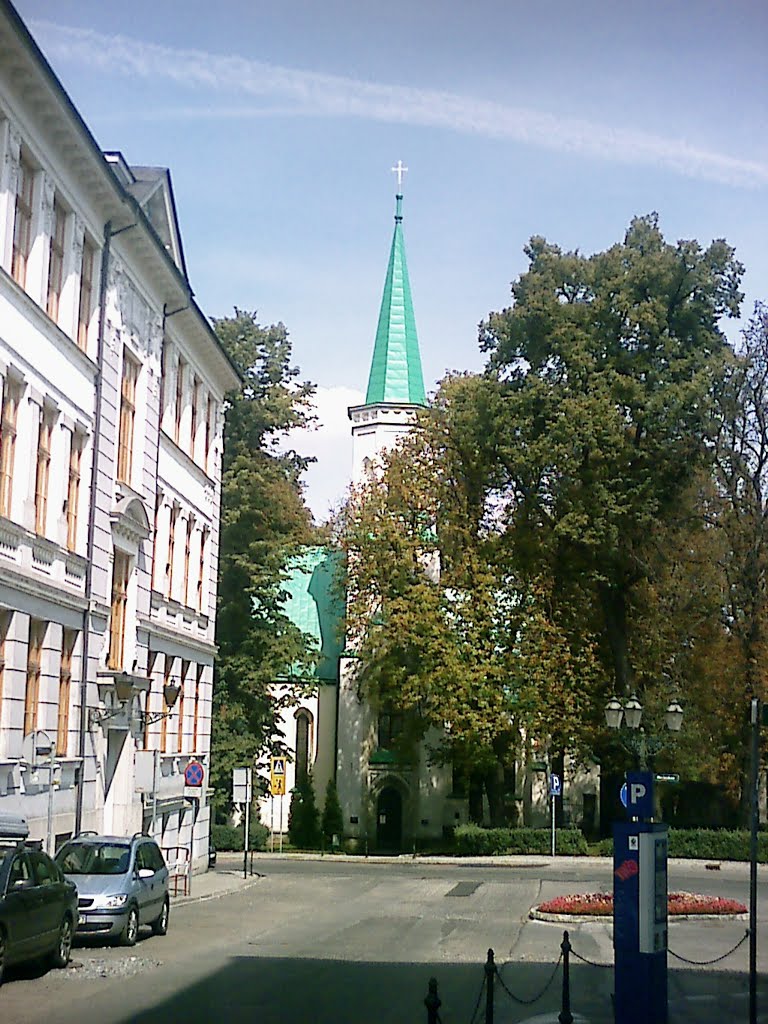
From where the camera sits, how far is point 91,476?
87.7ft

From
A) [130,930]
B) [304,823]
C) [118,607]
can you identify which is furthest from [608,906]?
[304,823]

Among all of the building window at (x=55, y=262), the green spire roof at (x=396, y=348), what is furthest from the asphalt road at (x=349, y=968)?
the green spire roof at (x=396, y=348)

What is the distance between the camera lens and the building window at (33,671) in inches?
928

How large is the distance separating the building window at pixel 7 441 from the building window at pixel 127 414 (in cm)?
657

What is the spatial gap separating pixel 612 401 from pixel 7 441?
1112 inches

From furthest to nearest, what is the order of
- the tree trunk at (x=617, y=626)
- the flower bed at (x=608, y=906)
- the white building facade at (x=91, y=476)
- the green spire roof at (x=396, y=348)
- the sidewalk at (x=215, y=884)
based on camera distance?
1. the green spire roof at (x=396, y=348)
2. the tree trunk at (x=617, y=626)
3. the sidewalk at (x=215, y=884)
4. the flower bed at (x=608, y=906)
5. the white building facade at (x=91, y=476)

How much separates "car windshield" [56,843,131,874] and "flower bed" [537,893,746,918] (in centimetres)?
908

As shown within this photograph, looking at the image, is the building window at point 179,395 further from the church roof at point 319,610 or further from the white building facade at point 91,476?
A: the church roof at point 319,610

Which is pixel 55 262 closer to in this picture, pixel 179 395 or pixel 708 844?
pixel 179 395

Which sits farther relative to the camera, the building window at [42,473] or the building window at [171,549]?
the building window at [171,549]

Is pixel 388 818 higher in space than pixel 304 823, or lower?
higher

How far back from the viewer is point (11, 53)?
2102cm

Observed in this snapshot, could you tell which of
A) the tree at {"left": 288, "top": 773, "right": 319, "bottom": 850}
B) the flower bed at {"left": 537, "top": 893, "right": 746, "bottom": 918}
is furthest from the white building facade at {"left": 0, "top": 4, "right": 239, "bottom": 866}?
the tree at {"left": 288, "top": 773, "right": 319, "bottom": 850}

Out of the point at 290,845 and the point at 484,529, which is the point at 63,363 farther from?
the point at 290,845
